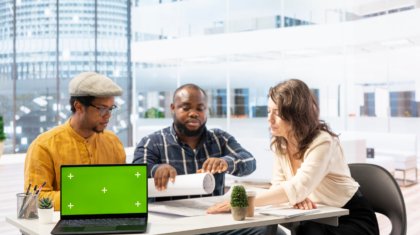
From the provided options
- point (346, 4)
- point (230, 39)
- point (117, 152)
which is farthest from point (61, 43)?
point (117, 152)

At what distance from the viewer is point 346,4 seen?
9.26 meters

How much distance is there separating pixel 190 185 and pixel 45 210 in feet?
1.89

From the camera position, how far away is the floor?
5020 mm

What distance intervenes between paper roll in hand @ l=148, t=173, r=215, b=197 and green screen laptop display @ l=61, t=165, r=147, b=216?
23 cm

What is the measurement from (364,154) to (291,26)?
334cm

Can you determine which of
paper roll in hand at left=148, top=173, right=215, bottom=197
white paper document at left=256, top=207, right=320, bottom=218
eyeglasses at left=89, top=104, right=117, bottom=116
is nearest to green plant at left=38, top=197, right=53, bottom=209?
paper roll in hand at left=148, top=173, right=215, bottom=197

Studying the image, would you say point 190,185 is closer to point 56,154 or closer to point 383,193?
point 56,154

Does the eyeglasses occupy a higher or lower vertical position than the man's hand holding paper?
higher

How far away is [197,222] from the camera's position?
195 centimetres

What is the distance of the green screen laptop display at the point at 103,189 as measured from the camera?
1.94 meters

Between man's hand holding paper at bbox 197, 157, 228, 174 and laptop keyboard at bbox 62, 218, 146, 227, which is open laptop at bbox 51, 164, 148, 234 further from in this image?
man's hand holding paper at bbox 197, 157, 228, 174

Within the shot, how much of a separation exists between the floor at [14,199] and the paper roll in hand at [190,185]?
3.09m

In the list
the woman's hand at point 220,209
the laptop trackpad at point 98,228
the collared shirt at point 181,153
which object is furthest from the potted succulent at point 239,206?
the collared shirt at point 181,153

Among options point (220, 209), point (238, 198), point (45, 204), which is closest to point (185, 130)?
point (220, 209)
